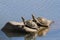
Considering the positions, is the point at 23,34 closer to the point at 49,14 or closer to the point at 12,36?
the point at 12,36

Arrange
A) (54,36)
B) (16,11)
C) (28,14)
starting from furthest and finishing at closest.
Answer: (16,11)
(28,14)
(54,36)

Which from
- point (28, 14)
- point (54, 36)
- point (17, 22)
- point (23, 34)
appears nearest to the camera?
point (54, 36)

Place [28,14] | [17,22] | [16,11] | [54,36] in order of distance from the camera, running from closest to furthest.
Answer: [54,36] < [17,22] < [28,14] < [16,11]

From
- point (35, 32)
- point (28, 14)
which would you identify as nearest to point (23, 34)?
point (35, 32)

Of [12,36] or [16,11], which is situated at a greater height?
[16,11]

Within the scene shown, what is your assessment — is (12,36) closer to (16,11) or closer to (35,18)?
(35,18)

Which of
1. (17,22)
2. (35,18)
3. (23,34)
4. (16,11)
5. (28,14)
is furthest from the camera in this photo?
(16,11)

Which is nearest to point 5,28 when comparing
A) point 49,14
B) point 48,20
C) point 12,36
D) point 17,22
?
point 17,22

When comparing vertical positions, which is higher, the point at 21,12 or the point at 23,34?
the point at 21,12

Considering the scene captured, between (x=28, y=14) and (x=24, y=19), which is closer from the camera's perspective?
(x=24, y=19)
